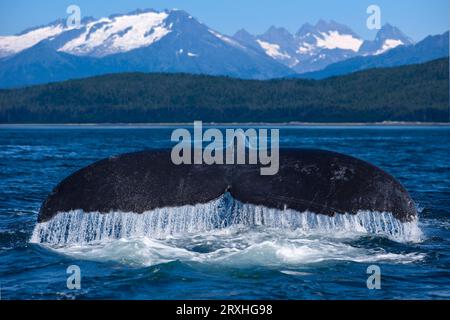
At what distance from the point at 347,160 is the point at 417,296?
1.64 m

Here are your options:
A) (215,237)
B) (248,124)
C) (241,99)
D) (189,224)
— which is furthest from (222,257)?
(241,99)

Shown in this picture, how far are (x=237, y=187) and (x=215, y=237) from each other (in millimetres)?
1851

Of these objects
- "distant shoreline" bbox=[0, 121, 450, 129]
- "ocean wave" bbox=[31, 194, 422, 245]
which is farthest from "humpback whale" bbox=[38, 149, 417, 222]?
"distant shoreline" bbox=[0, 121, 450, 129]

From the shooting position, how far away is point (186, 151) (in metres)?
8.93

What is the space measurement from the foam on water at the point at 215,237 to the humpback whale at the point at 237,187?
0.16 metres

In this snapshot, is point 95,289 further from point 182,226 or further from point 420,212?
point 420,212

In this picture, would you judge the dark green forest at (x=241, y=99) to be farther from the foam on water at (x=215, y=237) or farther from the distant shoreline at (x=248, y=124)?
the foam on water at (x=215, y=237)

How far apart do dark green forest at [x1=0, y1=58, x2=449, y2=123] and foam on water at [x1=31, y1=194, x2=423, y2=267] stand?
14910 centimetres

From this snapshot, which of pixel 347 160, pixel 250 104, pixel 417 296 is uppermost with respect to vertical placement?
pixel 250 104

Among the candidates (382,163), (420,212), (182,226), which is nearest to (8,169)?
(382,163)

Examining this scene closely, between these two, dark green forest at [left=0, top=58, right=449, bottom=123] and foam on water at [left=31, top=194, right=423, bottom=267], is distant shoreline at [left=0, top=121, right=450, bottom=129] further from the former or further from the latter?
foam on water at [left=31, top=194, right=423, bottom=267]

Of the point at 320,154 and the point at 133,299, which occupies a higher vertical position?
the point at 320,154

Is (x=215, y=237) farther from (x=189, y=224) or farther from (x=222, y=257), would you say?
(x=222, y=257)
